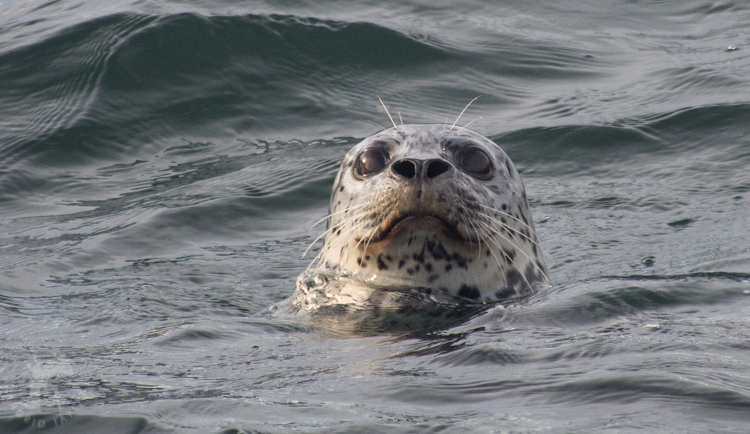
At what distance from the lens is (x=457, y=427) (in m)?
2.66

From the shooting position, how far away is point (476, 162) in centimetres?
496

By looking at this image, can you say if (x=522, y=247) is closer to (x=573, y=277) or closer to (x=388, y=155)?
(x=388, y=155)

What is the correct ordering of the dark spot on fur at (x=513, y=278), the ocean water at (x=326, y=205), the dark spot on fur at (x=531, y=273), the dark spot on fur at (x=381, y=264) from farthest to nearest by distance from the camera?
the dark spot on fur at (x=531, y=273), the dark spot on fur at (x=513, y=278), the dark spot on fur at (x=381, y=264), the ocean water at (x=326, y=205)

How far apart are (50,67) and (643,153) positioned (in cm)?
489

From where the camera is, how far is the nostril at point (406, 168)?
439 centimetres

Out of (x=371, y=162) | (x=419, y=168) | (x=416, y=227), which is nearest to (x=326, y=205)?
(x=371, y=162)

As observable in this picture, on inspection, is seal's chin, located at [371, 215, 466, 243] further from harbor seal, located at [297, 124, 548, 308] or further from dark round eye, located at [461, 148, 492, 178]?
dark round eye, located at [461, 148, 492, 178]

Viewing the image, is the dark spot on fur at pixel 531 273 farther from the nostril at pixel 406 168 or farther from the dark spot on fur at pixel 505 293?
the nostril at pixel 406 168

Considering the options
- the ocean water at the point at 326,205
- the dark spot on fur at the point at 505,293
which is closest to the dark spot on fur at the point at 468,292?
the dark spot on fur at the point at 505,293

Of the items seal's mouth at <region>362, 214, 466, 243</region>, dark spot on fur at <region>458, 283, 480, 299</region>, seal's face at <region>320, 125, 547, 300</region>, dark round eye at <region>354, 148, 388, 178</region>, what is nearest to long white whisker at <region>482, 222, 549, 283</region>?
seal's face at <region>320, 125, 547, 300</region>

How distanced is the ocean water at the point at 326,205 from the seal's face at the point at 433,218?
0.30 meters

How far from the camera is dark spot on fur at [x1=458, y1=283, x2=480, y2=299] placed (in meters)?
4.67

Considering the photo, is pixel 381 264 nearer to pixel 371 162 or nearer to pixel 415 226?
pixel 415 226

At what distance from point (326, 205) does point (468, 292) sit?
3.29m
